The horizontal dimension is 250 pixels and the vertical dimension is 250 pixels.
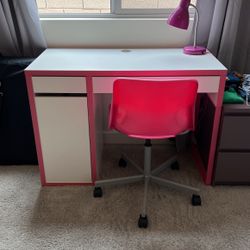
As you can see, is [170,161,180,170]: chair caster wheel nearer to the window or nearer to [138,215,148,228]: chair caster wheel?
[138,215,148,228]: chair caster wheel

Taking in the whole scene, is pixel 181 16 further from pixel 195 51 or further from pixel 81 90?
pixel 81 90

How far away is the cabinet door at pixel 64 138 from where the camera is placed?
161 centimetres

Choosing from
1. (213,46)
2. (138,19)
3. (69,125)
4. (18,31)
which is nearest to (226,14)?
(213,46)

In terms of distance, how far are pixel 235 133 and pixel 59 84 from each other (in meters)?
1.06

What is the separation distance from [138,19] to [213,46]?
553 mm

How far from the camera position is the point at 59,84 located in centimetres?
154

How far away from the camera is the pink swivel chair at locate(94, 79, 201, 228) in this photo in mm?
1293

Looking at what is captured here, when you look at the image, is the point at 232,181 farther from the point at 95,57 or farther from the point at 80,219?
the point at 95,57

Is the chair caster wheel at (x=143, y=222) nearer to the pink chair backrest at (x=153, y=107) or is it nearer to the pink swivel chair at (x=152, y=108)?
the pink swivel chair at (x=152, y=108)

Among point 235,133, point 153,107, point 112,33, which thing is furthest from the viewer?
point 112,33

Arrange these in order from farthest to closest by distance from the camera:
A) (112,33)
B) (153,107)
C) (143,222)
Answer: (112,33)
(143,222)
(153,107)

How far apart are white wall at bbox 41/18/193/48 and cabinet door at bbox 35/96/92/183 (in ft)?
1.99

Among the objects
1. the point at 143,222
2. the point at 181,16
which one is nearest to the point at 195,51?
the point at 181,16

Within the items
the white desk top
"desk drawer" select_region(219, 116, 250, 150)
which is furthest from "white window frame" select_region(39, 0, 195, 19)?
"desk drawer" select_region(219, 116, 250, 150)
